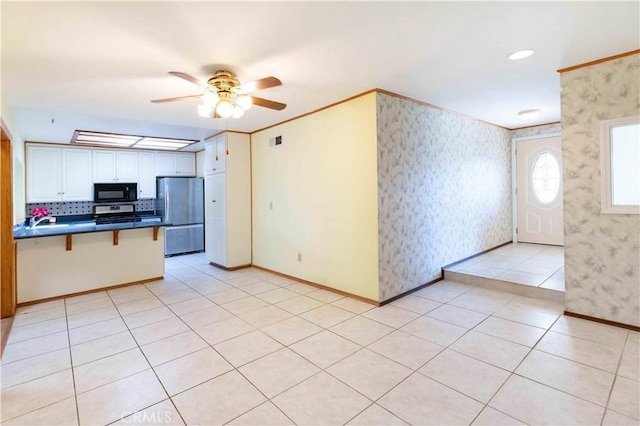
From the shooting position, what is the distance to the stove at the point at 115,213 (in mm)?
6434

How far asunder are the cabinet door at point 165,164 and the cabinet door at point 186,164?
9cm

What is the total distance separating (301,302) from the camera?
3.74 meters

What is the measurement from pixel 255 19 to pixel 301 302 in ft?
9.71

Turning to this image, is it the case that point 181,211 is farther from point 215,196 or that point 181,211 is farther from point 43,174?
point 43,174

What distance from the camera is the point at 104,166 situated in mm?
6457

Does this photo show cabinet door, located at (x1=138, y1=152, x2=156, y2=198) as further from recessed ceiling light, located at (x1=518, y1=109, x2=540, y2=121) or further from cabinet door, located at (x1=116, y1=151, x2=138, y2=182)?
recessed ceiling light, located at (x1=518, y1=109, x2=540, y2=121)

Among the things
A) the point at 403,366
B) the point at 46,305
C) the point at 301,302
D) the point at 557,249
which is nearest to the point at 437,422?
the point at 403,366

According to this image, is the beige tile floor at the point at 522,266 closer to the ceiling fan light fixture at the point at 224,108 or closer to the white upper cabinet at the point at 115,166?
the ceiling fan light fixture at the point at 224,108

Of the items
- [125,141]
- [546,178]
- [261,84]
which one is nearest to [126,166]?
[125,141]

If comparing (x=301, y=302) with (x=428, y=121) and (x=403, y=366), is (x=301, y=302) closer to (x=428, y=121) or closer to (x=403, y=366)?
(x=403, y=366)

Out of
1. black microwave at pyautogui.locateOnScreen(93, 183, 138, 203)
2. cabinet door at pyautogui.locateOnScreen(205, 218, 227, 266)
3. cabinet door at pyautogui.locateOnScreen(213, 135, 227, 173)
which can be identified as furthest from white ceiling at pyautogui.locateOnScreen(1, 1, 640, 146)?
black microwave at pyautogui.locateOnScreen(93, 183, 138, 203)

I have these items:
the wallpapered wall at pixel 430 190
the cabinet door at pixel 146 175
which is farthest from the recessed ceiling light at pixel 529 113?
the cabinet door at pixel 146 175

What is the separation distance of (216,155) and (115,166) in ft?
9.01

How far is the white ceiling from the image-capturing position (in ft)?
6.37
